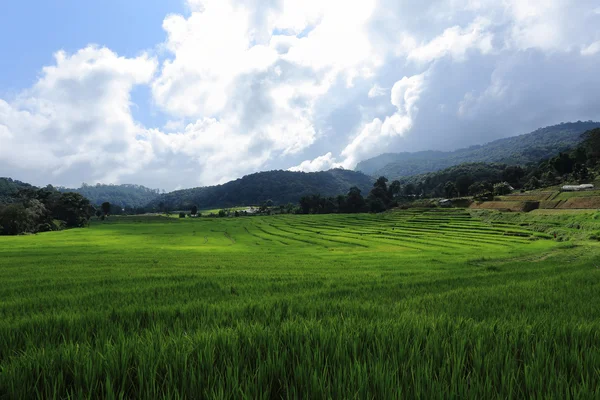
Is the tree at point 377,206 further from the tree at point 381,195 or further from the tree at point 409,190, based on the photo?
the tree at point 409,190

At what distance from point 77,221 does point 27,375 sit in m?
122

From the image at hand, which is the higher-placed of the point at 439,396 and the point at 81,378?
the point at 81,378

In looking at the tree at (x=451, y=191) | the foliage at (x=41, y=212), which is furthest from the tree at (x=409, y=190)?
the foliage at (x=41, y=212)

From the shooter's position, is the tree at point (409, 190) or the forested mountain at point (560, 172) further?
the tree at point (409, 190)

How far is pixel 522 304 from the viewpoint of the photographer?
6426 millimetres

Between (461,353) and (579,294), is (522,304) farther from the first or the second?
(461,353)

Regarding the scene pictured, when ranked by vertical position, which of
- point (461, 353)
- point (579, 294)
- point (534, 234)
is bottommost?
point (534, 234)

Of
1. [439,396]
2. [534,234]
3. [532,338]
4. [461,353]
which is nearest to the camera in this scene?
[439,396]

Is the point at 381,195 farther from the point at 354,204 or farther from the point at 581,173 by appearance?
the point at 581,173

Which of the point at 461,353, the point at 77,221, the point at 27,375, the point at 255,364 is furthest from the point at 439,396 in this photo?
the point at 77,221

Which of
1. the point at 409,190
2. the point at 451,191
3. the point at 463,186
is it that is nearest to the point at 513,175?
the point at 463,186

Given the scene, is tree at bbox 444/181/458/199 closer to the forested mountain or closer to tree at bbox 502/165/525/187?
the forested mountain

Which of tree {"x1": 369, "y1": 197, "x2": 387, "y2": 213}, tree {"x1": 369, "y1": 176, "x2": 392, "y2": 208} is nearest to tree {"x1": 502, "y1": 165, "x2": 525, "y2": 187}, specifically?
tree {"x1": 369, "y1": 176, "x2": 392, "y2": 208}

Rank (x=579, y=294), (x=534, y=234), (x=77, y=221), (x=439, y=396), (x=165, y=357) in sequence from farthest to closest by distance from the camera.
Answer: (x=77, y=221), (x=534, y=234), (x=579, y=294), (x=165, y=357), (x=439, y=396)
